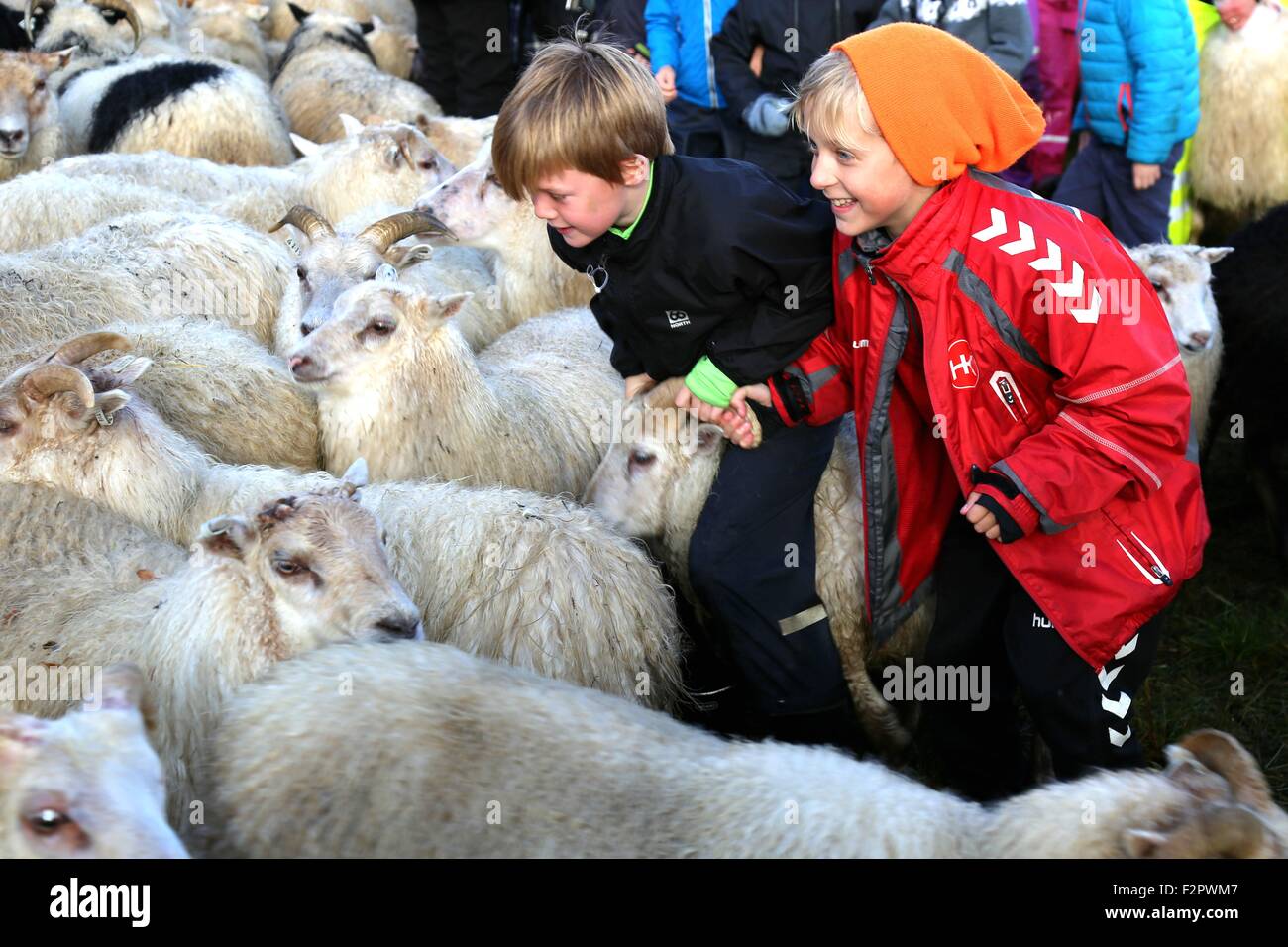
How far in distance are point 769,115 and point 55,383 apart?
124 inches

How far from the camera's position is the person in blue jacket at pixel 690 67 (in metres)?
5.74

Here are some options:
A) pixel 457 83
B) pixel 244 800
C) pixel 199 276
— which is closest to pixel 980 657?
pixel 244 800

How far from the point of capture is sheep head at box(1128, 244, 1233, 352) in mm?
4578

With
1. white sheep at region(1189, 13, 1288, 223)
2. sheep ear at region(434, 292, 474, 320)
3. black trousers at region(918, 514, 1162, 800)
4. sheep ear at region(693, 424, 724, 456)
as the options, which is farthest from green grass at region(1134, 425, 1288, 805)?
sheep ear at region(434, 292, 474, 320)

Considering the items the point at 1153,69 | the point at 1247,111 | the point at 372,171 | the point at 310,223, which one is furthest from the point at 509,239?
the point at 1247,111

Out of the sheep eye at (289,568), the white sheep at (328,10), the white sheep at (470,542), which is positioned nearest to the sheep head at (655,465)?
the white sheep at (470,542)

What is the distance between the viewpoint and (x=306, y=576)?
2.62 m

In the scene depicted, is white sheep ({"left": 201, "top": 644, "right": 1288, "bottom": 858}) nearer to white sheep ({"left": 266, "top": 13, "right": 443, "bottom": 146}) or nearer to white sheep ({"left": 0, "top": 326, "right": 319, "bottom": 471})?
white sheep ({"left": 0, "top": 326, "right": 319, "bottom": 471})

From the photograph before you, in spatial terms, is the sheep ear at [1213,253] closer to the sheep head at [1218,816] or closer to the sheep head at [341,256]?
the sheep head at [341,256]

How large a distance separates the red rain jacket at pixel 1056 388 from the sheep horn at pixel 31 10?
689cm

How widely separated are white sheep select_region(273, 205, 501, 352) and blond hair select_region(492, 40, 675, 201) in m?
1.18

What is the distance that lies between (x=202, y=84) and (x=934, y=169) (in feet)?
17.2

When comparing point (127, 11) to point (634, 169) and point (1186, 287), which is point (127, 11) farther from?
point (1186, 287)

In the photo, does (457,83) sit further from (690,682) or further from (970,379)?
(970,379)
